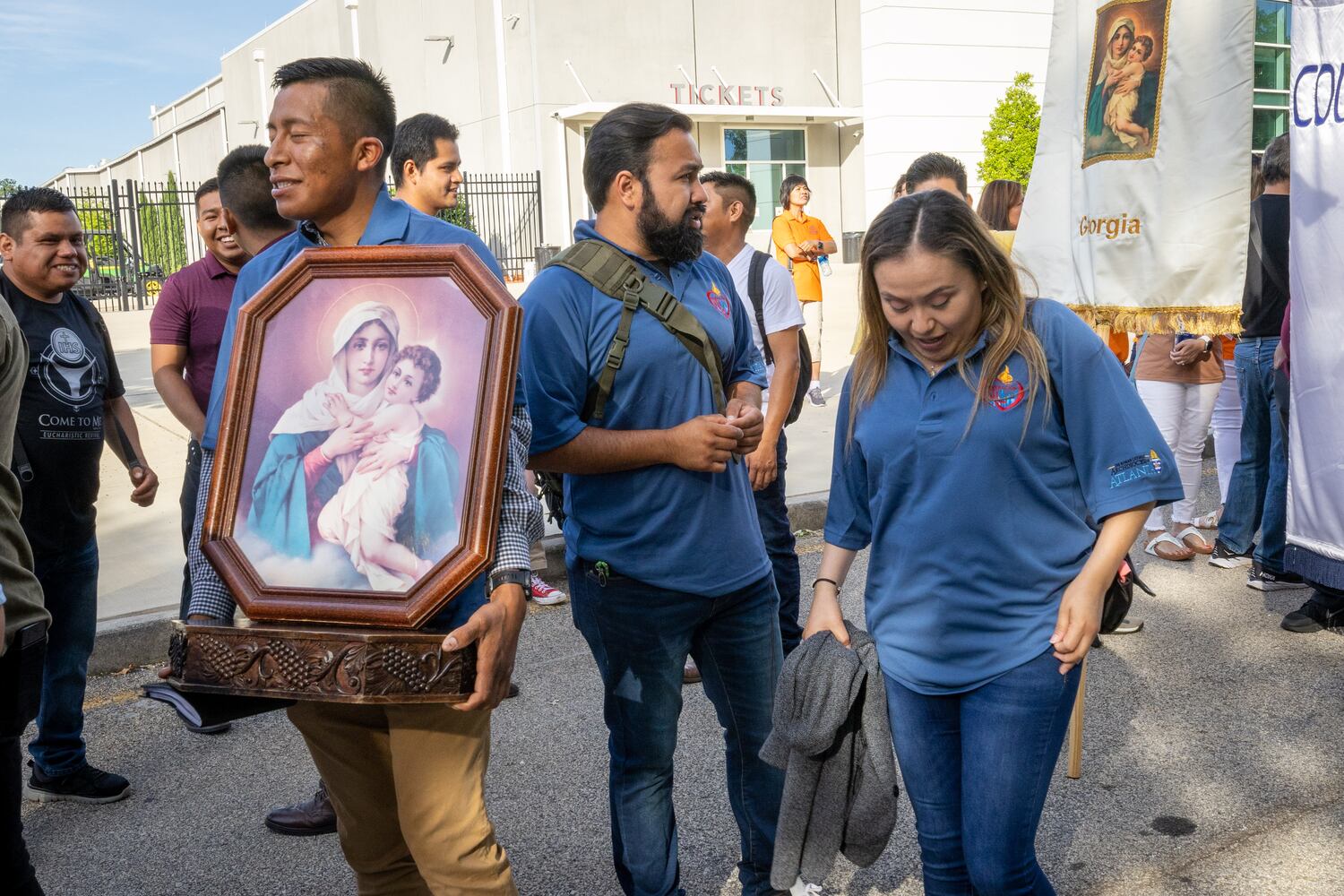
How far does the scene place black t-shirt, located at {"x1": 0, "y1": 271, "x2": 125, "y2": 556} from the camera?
4090mm

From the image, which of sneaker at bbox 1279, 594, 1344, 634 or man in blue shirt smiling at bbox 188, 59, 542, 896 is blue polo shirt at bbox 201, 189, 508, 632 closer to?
man in blue shirt smiling at bbox 188, 59, 542, 896

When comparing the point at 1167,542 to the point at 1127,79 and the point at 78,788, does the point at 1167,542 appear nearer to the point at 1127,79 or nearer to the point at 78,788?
the point at 1127,79

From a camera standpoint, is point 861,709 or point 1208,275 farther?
point 1208,275

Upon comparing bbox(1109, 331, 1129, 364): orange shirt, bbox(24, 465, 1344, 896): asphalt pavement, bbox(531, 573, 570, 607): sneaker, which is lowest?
bbox(24, 465, 1344, 896): asphalt pavement

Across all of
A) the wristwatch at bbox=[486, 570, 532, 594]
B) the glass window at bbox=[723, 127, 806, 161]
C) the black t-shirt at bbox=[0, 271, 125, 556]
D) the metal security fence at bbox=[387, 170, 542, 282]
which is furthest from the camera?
the glass window at bbox=[723, 127, 806, 161]

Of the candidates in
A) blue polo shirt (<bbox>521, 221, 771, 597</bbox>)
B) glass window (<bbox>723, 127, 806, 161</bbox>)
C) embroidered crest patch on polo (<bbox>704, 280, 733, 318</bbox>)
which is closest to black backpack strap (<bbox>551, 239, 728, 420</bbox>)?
blue polo shirt (<bbox>521, 221, 771, 597</bbox>)

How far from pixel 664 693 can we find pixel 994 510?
1023mm

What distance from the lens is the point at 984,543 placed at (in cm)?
246

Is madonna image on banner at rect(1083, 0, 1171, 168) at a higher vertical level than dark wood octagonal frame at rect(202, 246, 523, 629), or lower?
higher

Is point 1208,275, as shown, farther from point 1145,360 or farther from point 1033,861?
point 1033,861

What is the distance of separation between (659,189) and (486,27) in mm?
29916

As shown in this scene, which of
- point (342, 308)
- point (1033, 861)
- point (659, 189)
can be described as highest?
point (659, 189)

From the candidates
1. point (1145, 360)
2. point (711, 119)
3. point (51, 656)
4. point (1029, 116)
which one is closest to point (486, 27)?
point (711, 119)

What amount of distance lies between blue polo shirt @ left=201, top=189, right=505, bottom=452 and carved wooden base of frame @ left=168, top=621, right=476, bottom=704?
46cm
